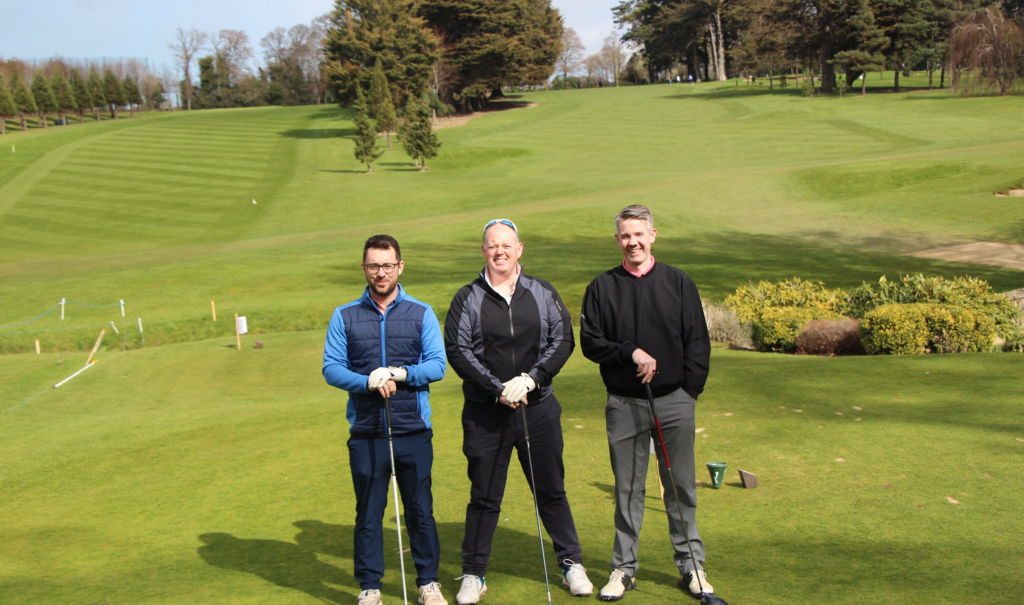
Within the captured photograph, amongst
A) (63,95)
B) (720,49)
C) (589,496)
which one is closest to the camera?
(589,496)

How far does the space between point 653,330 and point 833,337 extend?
9.30 metres

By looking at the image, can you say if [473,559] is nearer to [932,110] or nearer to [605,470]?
[605,470]

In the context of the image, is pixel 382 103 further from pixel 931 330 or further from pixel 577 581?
pixel 577 581

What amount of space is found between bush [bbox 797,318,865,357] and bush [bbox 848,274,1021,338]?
0.55m

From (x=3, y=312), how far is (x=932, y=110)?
194ft

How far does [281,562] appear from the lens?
5.75m

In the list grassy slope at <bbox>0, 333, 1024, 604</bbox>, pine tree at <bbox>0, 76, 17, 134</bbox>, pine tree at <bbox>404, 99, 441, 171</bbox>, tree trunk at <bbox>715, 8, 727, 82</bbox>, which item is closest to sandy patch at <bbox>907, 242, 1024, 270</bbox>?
grassy slope at <bbox>0, 333, 1024, 604</bbox>

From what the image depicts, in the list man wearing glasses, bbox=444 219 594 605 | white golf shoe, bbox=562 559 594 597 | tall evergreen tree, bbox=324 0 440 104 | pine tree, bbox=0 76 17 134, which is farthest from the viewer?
pine tree, bbox=0 76 17 134

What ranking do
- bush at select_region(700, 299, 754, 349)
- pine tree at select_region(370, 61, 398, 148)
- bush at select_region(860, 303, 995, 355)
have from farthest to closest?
pine tree at select_region(370, 61, 398, 148) < bush at select_region(700, 299, 754, 349) < bush at select_region(860, 303, 995, 355)

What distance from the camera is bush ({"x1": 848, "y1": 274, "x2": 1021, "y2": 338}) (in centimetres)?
1255

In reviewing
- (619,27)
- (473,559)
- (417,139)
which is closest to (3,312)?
(473,559)

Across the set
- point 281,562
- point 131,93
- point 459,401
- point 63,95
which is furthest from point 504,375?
point 131,93

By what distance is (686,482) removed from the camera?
4938 millimetres

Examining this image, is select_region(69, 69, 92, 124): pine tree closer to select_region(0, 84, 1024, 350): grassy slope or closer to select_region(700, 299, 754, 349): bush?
select_region(0, 84, 1024, 350): grassy slope
